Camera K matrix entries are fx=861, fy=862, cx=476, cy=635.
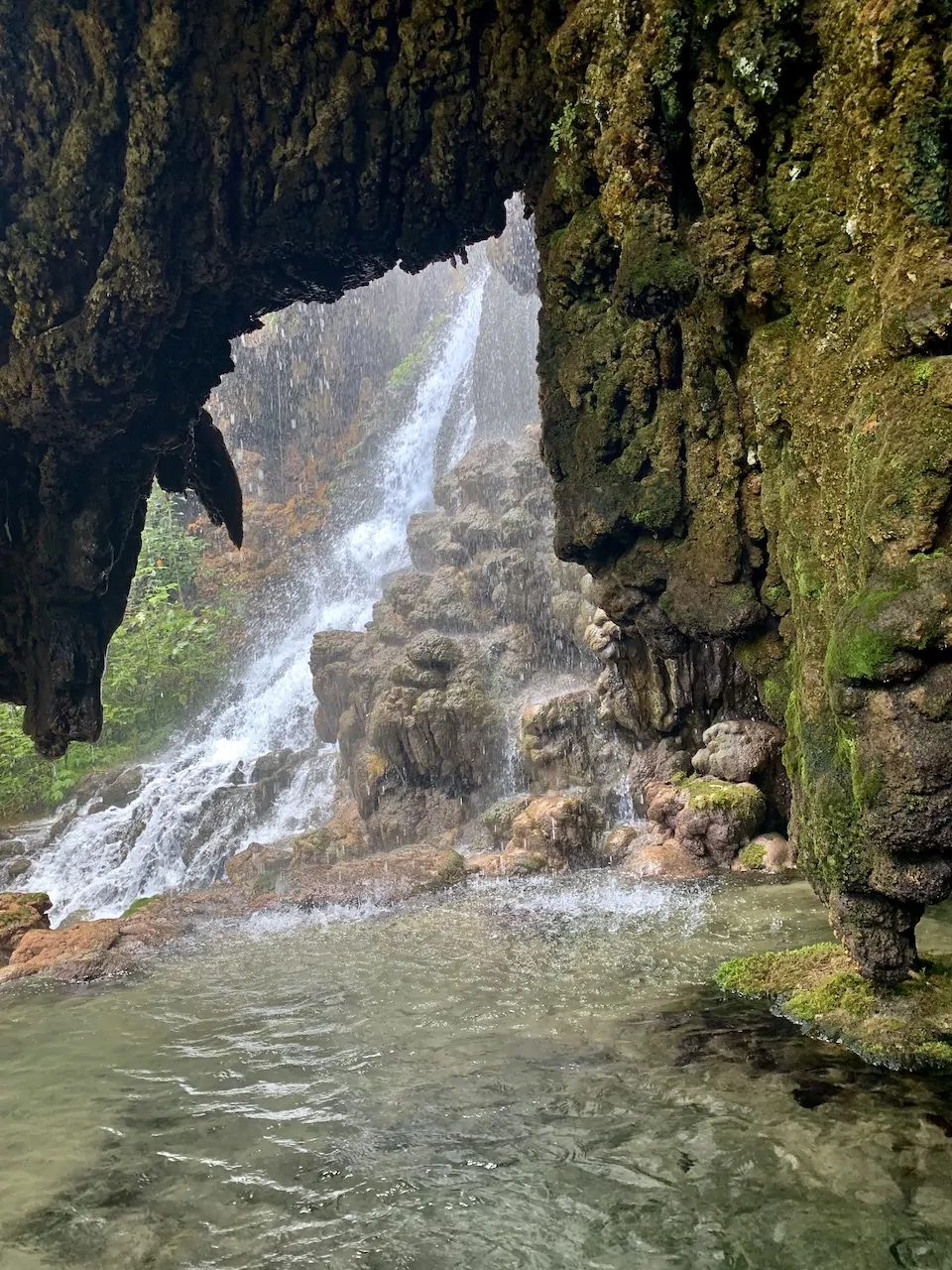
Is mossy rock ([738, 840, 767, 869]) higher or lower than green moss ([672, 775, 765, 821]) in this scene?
lower

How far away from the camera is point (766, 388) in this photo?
312 inches

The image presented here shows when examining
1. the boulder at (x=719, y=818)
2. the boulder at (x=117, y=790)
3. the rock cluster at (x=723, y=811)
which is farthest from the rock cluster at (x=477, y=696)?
the boulder at (x=117, y=790)

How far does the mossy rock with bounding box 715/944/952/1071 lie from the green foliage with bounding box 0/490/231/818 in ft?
83.1

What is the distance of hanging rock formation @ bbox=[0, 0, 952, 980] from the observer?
6023 millimetres

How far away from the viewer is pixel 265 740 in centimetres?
2891

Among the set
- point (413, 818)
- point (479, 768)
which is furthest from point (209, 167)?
point (413, 818)

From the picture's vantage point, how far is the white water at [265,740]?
21.9 meters

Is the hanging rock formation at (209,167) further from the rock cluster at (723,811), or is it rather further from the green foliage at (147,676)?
the green foliage at (147,676)

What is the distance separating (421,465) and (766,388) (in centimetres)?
3189

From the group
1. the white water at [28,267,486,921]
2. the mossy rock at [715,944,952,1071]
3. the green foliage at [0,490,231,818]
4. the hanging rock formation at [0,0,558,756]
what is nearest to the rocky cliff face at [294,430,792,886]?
the white water at [28,267,486,921]

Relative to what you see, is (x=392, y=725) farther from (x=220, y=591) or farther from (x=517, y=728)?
(x=220, y=591)

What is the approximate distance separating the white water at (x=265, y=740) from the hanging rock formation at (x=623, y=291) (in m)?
7.33

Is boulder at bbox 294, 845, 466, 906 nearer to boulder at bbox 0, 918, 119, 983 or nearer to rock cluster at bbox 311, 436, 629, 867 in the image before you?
rock cluster at bbox 311, 436, 629, 867

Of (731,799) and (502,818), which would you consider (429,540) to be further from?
(731,799)
